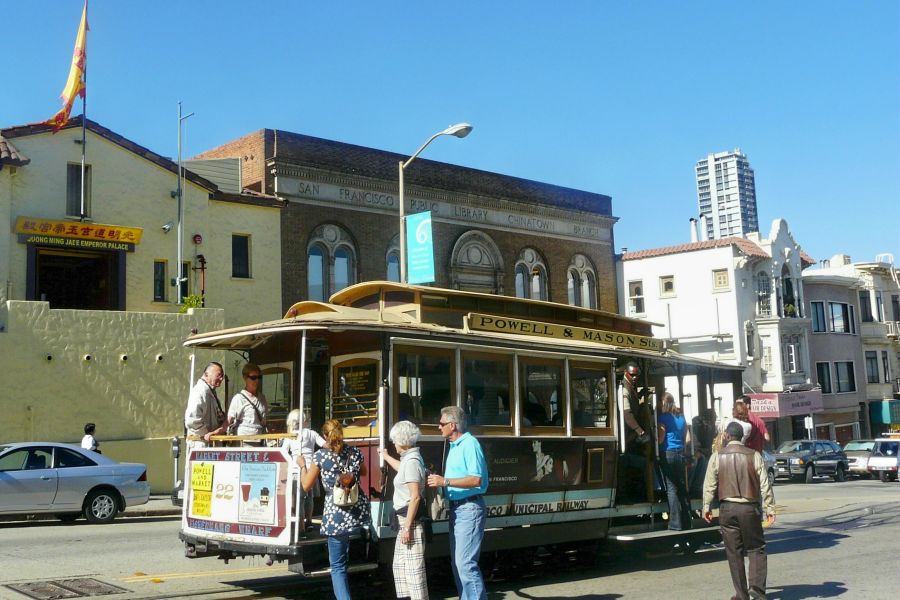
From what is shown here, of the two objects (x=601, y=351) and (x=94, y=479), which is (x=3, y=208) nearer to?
(x=94, y=479)

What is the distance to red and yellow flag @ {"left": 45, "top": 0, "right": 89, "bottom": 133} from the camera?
80.3 feet

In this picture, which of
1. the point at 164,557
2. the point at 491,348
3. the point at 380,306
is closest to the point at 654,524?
the point at 491,348

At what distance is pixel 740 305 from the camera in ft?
153

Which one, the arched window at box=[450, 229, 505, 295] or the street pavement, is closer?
the street pavement

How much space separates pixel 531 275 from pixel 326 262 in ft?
28.2

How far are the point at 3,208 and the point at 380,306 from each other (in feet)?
54.8

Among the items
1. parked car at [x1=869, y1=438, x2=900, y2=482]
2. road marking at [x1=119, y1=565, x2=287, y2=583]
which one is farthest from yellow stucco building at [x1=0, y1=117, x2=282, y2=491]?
parked car at [x1=869, y1=438, x2=900, y2=482]

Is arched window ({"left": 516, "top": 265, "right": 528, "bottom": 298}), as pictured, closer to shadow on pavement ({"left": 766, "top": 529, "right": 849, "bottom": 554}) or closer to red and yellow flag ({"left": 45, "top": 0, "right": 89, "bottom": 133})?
red and yellow flag ({"left": 45, "top": 0, "right": 89, "bottom": 133})

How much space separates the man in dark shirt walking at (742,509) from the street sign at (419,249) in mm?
11538

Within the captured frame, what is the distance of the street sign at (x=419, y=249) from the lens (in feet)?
66.2

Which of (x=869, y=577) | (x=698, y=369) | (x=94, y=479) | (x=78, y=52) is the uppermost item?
(x=78, y=52)

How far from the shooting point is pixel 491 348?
→ 10.2 metres

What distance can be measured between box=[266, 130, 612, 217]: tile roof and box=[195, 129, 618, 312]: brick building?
36 mm

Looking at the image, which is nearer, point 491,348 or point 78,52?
point 491,348
